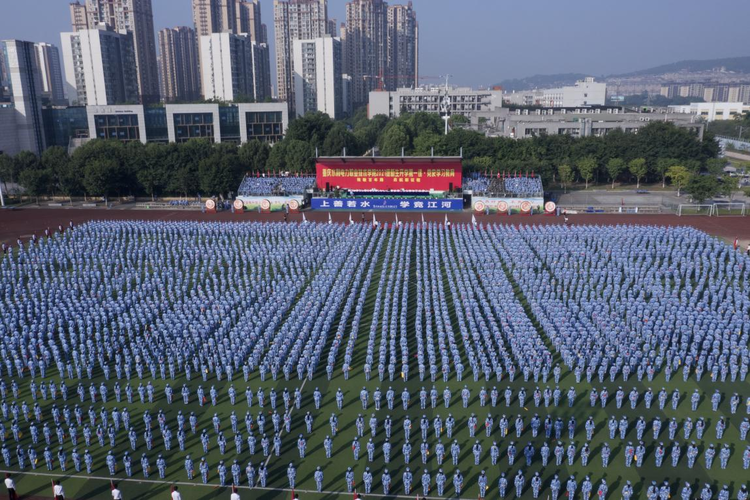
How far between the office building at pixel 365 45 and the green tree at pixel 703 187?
346ft

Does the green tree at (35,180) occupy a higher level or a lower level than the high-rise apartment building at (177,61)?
lower

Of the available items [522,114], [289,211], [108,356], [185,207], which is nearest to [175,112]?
[185,207]

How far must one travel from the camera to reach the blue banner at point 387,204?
136 feet

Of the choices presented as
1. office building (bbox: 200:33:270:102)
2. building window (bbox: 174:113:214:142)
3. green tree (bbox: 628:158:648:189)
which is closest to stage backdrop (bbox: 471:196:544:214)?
green tree (bbox: 628:158:648:189)

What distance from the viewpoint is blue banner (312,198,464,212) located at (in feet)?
136

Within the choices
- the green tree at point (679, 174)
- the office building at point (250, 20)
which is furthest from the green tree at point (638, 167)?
the office building at point (250, 20)

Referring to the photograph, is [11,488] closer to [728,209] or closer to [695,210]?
[695,210]

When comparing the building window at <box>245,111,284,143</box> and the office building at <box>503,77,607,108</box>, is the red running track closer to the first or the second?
the building window at <box>245,111,284,143</box>

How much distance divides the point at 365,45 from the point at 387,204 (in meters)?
121

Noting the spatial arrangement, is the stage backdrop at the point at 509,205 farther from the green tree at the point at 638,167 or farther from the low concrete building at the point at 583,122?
the low concrete building at the point at 583,122

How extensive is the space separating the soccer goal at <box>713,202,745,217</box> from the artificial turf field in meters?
27.5

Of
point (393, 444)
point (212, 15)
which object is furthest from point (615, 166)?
point (212, 15)

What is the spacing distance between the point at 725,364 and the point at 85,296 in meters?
23.5

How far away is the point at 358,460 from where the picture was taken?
42.8ft
